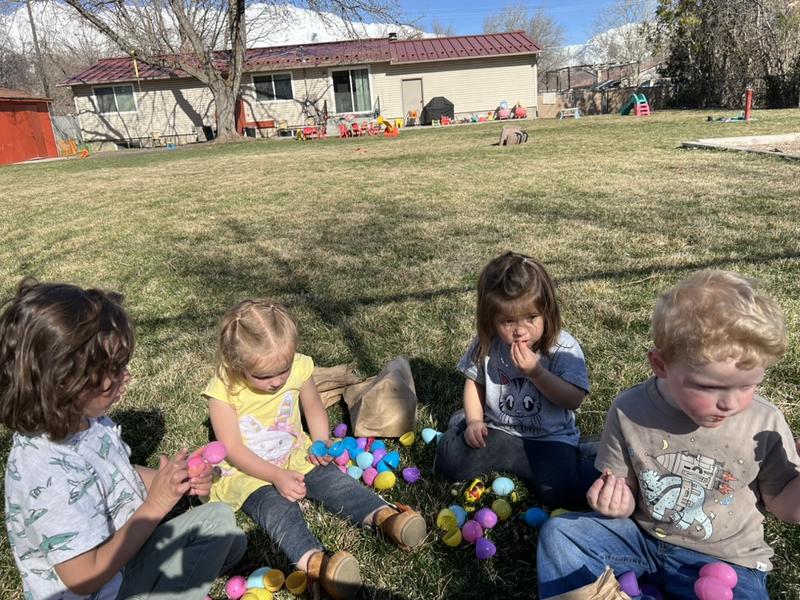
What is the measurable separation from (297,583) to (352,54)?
100ft

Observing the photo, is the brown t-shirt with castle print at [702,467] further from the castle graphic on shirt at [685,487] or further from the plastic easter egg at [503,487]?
the plastic easter egg at [503,487]

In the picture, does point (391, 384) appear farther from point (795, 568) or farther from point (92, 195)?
point (92, 195)

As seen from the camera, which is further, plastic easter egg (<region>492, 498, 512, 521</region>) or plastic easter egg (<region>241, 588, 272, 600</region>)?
plastic easter egg (<region>492, 498, 512, 521</region>)

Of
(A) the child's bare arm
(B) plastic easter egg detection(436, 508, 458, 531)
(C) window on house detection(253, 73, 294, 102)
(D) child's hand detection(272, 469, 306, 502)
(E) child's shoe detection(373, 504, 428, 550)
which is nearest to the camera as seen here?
(A) the child's bare arm

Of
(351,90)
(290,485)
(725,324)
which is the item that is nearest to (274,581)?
(290,485)

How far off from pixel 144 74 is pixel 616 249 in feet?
94.5

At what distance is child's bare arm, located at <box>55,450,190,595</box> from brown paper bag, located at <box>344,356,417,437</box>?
1140 millimetres

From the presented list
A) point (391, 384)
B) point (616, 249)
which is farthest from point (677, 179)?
point (391, 384)

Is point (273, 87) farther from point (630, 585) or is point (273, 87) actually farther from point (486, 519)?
point (630, 585)

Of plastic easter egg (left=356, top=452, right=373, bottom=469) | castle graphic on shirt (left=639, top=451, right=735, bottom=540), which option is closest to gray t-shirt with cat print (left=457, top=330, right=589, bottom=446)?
plastic easter egg (left=356, top=452, right=373, bottom=469)

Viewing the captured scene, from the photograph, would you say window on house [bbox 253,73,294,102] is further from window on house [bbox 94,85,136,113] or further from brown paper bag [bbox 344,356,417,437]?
brown paper bag [bbox 344,356,417,437]

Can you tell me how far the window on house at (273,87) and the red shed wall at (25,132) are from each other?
9931mm

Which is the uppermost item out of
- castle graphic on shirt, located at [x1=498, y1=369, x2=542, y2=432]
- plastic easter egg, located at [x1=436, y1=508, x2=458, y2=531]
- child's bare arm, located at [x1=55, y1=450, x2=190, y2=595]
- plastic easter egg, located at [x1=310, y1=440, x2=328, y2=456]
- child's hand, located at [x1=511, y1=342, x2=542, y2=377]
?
child's hand, located at [x1=511, y1=342, x2=542, y2=377]

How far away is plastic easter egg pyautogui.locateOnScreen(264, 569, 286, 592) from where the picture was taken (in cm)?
198
